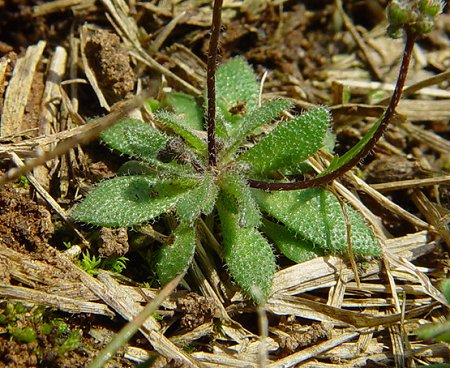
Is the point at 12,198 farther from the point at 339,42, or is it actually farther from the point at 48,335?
the point at 339,42

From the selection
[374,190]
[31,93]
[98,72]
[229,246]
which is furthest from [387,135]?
[31,93]

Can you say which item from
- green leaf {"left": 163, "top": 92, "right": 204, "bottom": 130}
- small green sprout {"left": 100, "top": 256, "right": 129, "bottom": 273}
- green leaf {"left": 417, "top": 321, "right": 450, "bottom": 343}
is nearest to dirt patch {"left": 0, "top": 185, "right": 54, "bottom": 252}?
small green sprout {"left": 100, "top": 256, "right": 129, "bottom": 273}

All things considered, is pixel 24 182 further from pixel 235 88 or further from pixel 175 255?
pixel 235 88

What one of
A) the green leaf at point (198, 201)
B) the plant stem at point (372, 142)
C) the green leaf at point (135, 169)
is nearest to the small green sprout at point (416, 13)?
the plant stem at point (372, 142)

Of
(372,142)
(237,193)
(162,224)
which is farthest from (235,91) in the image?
(372,142)

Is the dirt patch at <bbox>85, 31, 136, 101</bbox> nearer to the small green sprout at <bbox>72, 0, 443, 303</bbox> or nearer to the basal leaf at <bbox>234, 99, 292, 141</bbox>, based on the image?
the small green sprout at <bbox>72, 0, 443, 303</bbox>
